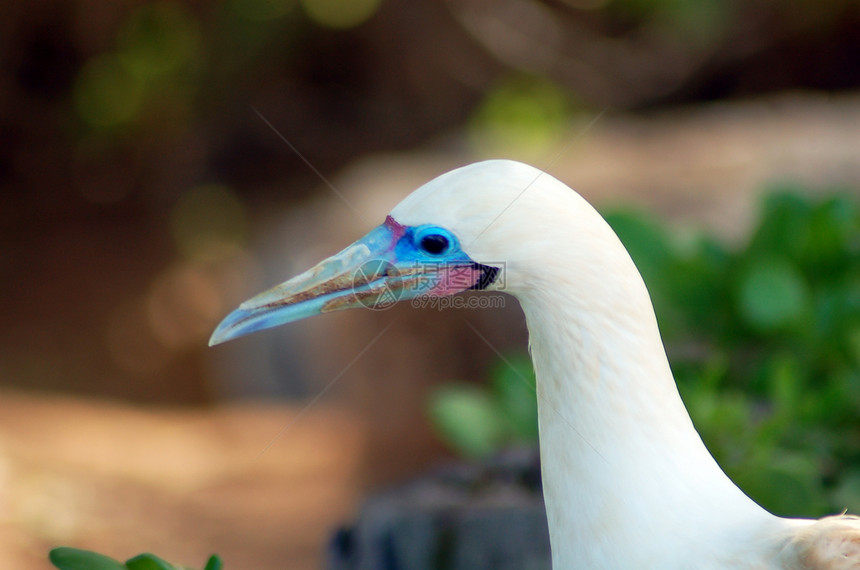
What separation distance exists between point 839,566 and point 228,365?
5.75 meters

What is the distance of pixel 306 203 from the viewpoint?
7.86 m

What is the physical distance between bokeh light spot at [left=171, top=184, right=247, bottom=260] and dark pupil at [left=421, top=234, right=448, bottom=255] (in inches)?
259

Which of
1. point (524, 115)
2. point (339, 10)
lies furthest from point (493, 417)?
point (339, 10)

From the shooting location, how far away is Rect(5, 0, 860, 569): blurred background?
3582 mm

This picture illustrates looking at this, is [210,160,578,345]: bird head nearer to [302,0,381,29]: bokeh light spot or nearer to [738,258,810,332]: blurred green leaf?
[738,258,810,332]: blurred green leaf

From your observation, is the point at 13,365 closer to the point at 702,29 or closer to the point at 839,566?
the point at 702,29

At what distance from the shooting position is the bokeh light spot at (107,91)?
23.6 ft

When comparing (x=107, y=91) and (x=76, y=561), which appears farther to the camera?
(x=107, y=91)

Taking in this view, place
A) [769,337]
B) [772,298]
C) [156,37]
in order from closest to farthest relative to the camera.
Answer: [772,298], [769,337], [156,37]

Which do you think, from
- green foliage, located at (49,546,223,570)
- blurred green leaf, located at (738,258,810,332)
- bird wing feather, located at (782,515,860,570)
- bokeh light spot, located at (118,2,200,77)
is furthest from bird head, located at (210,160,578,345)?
bokeh light spot, located at (118,2,200,77)

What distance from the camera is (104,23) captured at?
718 cm

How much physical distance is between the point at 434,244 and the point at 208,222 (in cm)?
691

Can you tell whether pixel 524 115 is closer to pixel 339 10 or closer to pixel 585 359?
pixel 339 10

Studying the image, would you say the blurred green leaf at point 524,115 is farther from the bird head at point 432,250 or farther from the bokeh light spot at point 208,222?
the bird head at point 432,250
